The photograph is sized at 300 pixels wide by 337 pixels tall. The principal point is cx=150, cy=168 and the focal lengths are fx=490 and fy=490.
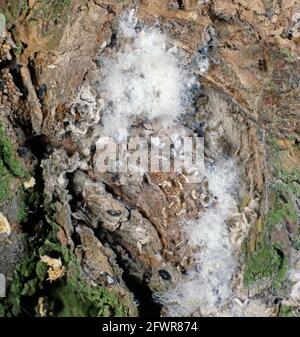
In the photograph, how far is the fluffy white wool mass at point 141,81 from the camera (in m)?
2.93

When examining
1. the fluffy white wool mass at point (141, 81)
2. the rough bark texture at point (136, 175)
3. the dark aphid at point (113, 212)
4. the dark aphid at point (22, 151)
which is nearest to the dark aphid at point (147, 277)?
the rough bark texture at point (136, 175)

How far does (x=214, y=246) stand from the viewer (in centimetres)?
303

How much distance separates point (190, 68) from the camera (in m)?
2.97

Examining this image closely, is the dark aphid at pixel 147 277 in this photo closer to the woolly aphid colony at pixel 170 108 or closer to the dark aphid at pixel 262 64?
the woolly aphid colony at pixel 170 108

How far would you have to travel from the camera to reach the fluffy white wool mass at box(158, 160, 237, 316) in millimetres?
3021

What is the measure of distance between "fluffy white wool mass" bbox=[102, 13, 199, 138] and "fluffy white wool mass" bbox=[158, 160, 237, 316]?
0.51 m

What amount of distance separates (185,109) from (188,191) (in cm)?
50

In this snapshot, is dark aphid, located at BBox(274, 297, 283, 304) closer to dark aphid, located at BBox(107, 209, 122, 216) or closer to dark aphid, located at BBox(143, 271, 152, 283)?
dark aphid, located at BBox(143, 271, 152, 283)

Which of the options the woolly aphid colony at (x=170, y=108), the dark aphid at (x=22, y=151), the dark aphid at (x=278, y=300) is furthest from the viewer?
the dark aphid at (x=278, y=300)

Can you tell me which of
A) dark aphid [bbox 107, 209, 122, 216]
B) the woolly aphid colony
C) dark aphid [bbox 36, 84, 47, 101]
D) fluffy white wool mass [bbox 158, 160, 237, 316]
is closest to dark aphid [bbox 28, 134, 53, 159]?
dark aphid [bbox 36, 84, 47, 101]

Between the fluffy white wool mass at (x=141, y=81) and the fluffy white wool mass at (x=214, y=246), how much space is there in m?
0.51

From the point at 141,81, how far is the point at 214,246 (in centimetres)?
111
